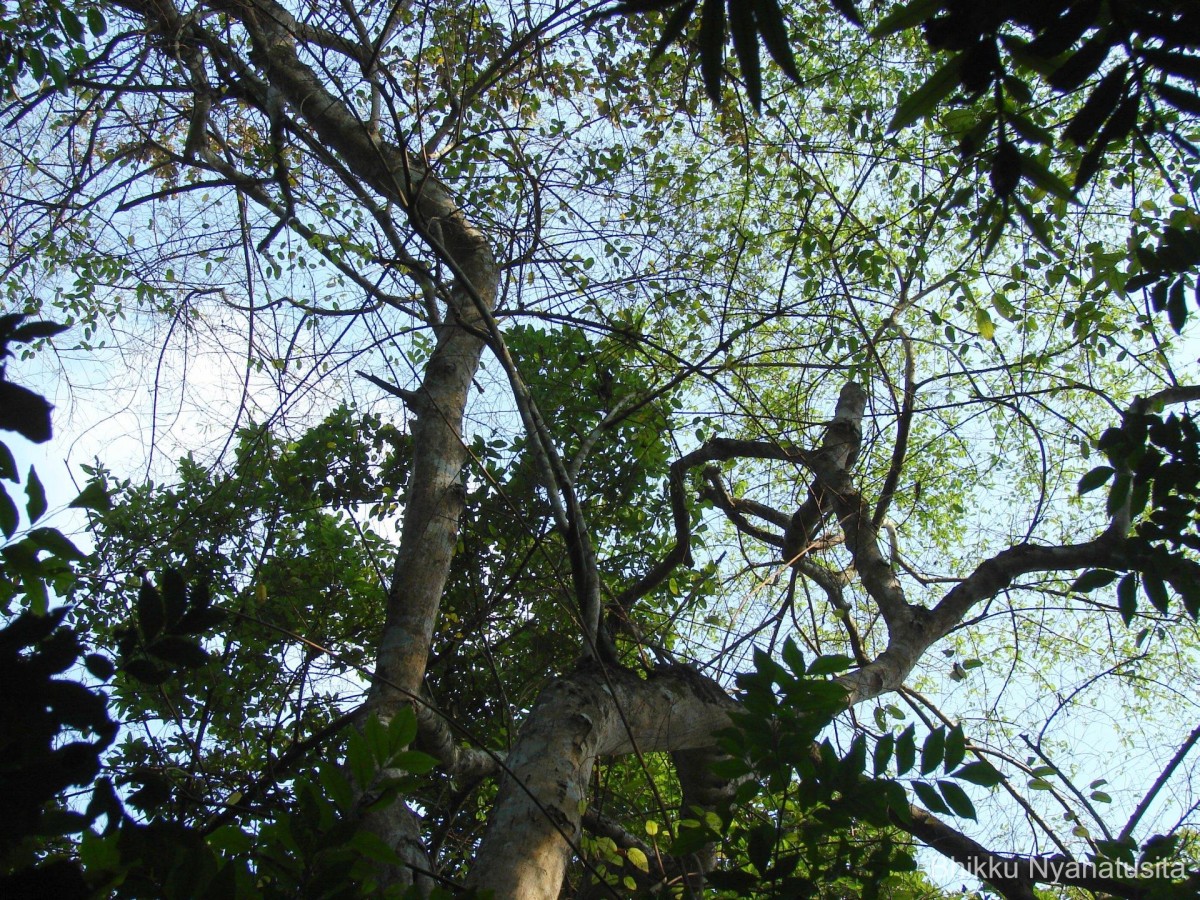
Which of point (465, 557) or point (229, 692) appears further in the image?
point (465, 557)

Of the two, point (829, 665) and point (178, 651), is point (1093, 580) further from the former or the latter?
point (178, 651)

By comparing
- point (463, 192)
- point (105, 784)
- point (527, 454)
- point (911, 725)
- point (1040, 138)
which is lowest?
point (105, 784)

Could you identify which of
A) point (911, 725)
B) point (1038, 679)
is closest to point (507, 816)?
point (911, 725)

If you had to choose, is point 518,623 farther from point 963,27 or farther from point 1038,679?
point 963,27

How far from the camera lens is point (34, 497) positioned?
1.28 m

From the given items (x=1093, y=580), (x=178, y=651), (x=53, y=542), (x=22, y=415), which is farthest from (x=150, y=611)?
(x=1093, y=580)

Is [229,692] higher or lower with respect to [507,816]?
higher

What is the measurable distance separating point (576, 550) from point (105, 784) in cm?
157

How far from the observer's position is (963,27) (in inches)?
42.2

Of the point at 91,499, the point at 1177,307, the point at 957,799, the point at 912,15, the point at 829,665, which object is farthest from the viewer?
the point at 1177,307

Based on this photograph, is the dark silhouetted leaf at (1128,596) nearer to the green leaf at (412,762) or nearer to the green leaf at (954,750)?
the green leaf at (954,750)

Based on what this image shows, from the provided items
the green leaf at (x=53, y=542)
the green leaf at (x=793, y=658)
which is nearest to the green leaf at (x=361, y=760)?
the green leaf at (x=53, y=542)

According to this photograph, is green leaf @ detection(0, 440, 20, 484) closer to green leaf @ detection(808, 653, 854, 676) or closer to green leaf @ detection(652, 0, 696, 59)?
green leaf @ detection(652, 0, 696, 59)

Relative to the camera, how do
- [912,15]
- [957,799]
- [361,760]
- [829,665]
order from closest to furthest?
1. [912,15]
2. [361,760]
3. [957,799]
4. [829,665]
